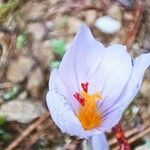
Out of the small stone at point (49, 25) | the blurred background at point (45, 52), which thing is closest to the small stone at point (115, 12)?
the blurred background at point (45, 52)

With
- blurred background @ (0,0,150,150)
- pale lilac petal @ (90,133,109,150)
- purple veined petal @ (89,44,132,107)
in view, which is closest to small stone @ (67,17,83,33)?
blurred background @ (0,0,150,150)

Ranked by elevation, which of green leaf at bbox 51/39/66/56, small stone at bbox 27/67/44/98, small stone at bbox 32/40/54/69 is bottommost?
small stone at bbox 27/67/44/98

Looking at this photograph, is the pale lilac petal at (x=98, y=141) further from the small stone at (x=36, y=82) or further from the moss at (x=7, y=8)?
the moss at (x=7, y=8)

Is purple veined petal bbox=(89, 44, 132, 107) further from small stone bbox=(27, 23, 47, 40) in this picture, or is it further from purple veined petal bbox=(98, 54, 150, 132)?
small stone bbox=(27, 23, 47, 40)

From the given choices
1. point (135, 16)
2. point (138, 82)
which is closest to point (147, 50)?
point (135, 16)

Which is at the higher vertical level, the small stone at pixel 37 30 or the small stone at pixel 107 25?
the small stone at pixel 37 30

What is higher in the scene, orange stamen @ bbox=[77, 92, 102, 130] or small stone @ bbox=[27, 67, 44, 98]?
orange stamen @ bbox=[77, 92, 102, 130]

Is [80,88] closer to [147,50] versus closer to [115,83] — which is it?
[115,83]
